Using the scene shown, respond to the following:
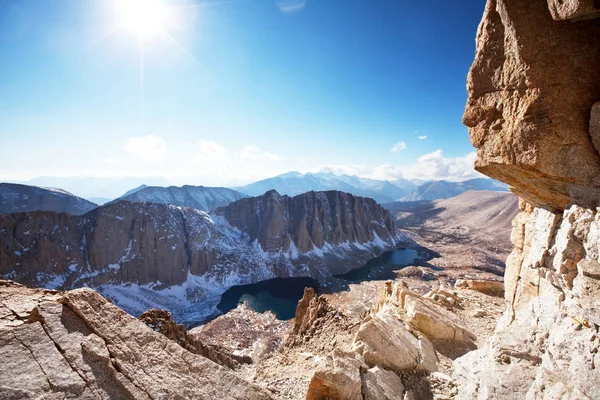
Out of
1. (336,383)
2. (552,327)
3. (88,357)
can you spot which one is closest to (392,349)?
(336,383)

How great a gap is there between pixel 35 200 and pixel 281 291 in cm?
18503

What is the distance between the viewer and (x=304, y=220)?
485 ft

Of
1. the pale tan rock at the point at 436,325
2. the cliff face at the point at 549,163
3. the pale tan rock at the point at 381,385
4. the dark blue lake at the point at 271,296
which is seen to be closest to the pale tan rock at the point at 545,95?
the cliff face at the point at 549,163

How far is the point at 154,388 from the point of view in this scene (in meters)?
8.16

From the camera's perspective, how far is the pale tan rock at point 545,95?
7.69 metres

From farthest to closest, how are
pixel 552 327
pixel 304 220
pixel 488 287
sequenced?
pixel 304 220 < pixel 488 287 < pixel 552 327

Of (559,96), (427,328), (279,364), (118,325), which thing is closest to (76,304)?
(118,325)

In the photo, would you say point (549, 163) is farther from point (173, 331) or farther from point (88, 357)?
point (173, 331)

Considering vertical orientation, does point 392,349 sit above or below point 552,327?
below

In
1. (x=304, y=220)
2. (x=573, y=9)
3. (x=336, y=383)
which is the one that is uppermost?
(x=573, y=9)

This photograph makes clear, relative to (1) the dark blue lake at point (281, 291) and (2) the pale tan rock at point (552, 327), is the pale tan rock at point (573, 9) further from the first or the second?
(1) the dark blue lake at point (281, 291)

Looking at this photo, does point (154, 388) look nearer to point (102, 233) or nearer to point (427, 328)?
point (427, 328)

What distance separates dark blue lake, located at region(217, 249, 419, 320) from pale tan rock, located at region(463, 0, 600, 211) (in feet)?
258

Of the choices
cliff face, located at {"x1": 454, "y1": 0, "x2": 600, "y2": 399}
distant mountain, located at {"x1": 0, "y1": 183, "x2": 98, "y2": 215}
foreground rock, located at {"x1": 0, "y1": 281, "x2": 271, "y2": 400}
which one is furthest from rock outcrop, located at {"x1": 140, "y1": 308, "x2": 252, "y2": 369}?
distant mountain, located at {"x1": 0, "y1": 183, "x2": 98, "y2": 215}
